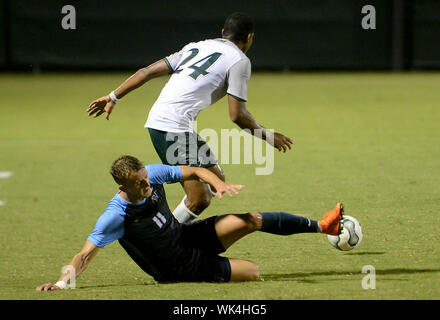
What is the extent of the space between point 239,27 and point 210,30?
15.2 meters

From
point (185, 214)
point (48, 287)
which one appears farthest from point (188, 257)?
point (185, 214)

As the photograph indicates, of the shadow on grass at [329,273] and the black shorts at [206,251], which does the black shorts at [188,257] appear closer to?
the black shorts at [206,251]

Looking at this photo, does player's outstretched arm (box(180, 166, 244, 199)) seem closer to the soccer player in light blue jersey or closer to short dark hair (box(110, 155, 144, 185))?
the soccer player in light blue jersey

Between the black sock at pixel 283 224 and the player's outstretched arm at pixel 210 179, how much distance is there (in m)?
0.40

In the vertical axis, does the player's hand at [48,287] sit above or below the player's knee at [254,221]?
below

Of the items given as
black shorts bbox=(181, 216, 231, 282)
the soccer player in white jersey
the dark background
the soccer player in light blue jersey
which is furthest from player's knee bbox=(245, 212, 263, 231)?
the dark background

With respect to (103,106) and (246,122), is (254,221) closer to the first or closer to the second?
(246,122)

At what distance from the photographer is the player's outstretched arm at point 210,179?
5.05 m

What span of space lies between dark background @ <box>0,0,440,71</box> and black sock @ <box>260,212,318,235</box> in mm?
16111

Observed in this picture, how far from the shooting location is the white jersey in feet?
20.7

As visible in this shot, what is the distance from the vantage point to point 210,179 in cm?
522

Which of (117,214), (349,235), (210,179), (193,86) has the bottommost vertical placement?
(349,235)

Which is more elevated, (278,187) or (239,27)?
(239,27)

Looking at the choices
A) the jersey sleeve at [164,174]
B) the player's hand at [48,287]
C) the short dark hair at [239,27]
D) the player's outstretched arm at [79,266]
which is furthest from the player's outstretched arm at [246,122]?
the player's hand at [48,287]
